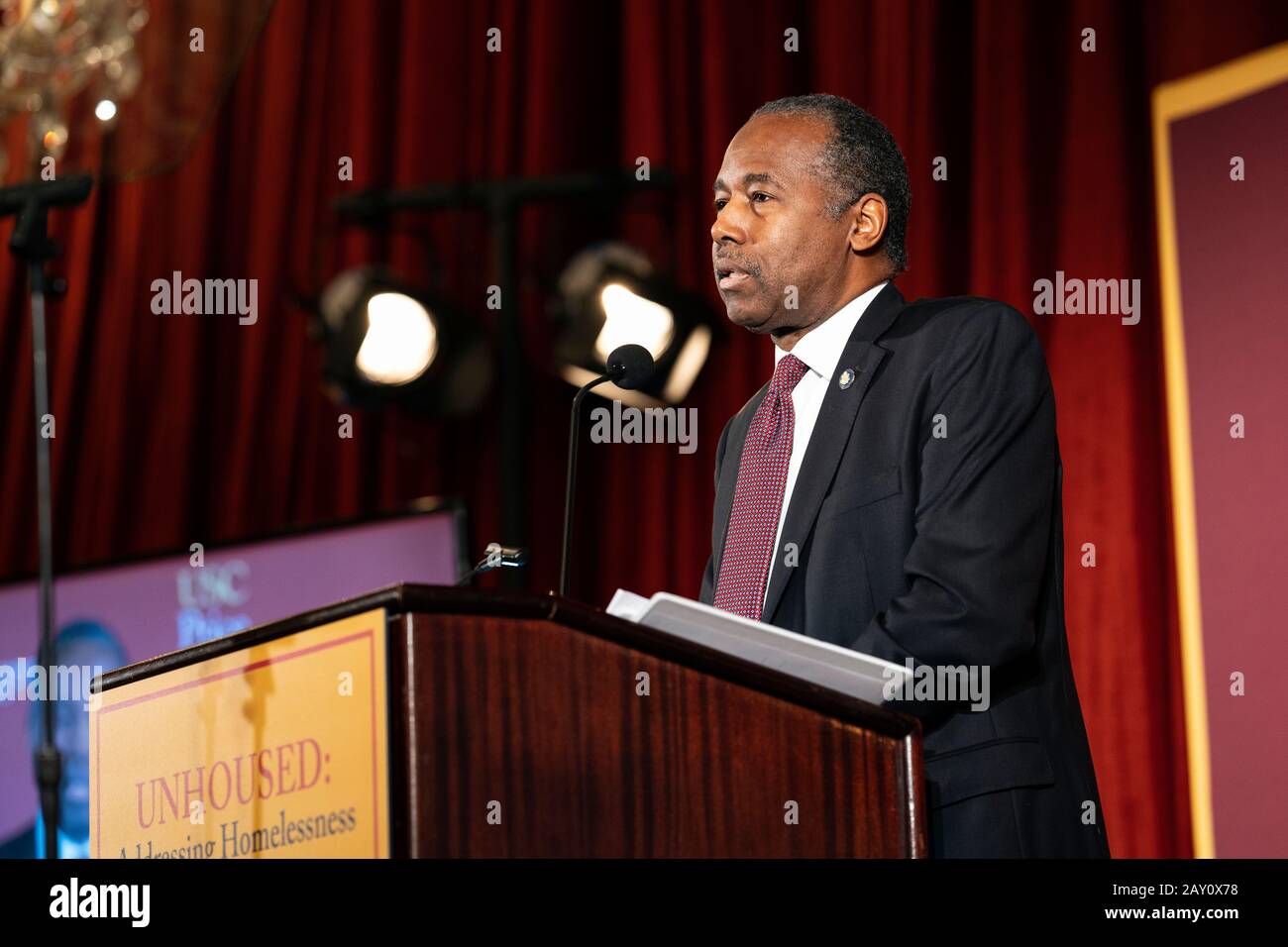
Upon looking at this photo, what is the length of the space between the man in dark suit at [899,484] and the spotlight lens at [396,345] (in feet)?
5.80

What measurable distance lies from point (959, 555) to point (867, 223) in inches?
26.2

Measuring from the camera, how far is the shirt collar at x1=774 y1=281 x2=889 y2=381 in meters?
2.10

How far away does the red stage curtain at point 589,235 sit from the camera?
132 inches

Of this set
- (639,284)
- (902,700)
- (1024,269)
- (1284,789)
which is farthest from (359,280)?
(902,700)

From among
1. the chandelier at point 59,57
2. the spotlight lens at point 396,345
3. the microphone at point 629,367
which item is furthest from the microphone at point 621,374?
the chandelier at point 59,57

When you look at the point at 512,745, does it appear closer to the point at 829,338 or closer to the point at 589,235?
the point at 829,338

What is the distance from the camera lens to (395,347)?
12.8ft

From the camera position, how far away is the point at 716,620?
4.76ft

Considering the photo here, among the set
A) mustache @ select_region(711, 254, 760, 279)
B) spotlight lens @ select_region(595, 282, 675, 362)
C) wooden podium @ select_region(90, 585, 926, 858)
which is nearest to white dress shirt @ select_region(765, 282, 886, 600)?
mustache @ select_region(711, 254, 760, 279)

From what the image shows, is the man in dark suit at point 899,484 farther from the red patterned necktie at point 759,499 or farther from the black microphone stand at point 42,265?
the black microphone stand at point 42,265

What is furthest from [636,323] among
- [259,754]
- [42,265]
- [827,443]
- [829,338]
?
[259,754]

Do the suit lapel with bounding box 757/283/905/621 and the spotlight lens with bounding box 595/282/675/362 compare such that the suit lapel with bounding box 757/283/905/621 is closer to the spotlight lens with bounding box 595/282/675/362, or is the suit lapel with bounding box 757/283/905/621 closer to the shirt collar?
the shirt collar

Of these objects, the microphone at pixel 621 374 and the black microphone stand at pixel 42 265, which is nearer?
the microphone at pixel 621 374

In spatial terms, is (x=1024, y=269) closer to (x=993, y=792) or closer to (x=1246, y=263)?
(x=1246, y=263)
